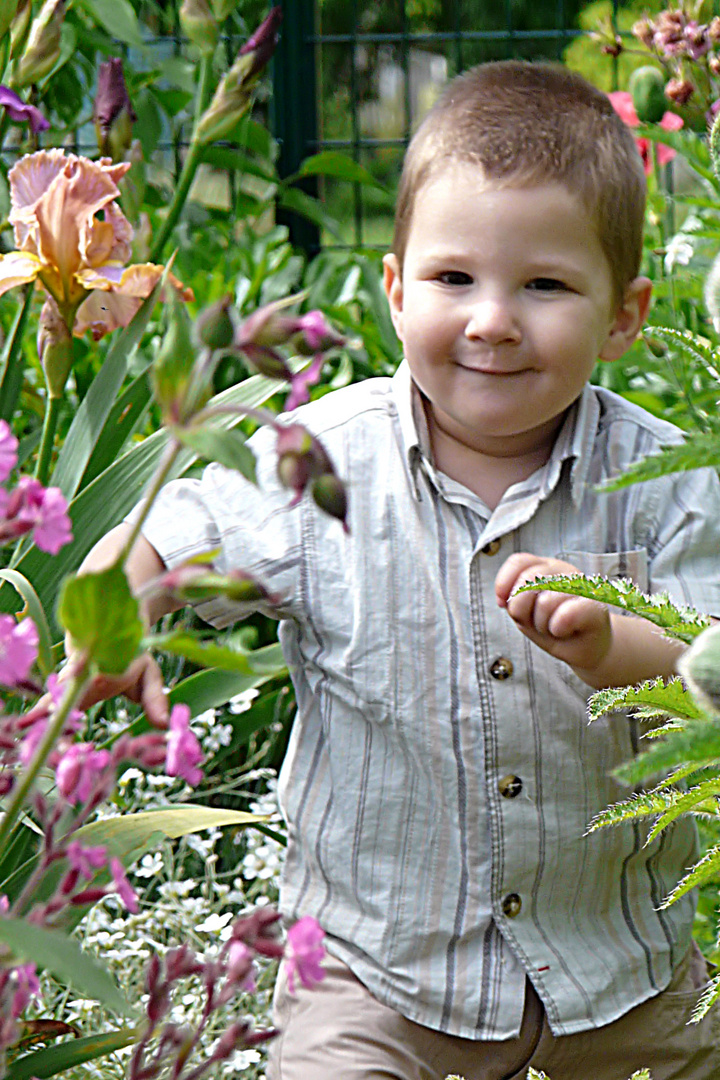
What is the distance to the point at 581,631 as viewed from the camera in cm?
87

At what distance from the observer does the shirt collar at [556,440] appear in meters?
1.18

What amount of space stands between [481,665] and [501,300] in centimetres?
30

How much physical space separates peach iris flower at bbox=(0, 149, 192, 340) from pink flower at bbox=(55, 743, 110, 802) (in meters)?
0.50

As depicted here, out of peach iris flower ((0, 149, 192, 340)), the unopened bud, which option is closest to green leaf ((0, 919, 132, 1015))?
the unopened bud

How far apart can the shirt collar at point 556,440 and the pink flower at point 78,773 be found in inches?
29.6

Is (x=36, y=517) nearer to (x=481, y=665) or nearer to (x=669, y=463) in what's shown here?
(x=669, y=463)

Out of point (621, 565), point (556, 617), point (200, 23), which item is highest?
point (200, 23)

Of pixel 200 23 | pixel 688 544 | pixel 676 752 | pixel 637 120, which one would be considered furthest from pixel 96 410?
pixel 637 120

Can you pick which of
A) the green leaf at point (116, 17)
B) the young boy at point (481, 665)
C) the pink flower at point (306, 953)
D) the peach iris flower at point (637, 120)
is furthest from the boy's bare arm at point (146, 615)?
the peach iris flower at point (637, 120)

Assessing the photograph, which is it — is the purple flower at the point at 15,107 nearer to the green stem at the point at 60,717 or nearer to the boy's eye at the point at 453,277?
the boy's eye at the point at 453,277

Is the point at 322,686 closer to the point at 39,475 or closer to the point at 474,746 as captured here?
the point at 474,746

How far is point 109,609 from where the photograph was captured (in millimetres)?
368

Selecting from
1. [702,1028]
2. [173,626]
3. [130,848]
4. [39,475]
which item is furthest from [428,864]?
[173,626]

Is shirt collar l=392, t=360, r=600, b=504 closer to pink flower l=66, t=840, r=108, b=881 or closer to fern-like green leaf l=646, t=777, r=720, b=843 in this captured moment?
fern-like green leaf l=646, t=777, r=720, b=843
